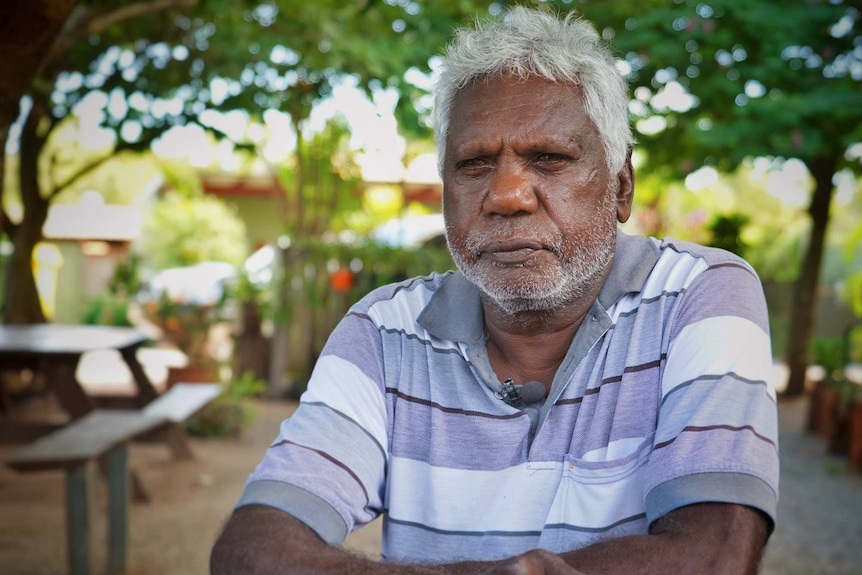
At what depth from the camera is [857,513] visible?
5977 millimetres

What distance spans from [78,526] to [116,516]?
35 centimetres

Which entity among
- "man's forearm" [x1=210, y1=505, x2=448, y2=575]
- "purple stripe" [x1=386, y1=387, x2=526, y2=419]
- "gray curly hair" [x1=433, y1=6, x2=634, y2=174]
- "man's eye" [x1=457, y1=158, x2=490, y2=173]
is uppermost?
"gray curly hair" [x1=433, y1=6, x2=634, y2=174]

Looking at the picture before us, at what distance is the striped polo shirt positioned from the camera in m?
1.63

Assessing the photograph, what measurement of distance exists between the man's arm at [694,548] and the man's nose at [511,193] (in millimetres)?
693

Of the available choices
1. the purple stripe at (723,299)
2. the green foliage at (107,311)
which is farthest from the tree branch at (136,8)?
the green foliage at (107,311)

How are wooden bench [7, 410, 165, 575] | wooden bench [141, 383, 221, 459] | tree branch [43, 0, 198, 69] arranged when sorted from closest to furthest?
wooden bench [7, 410, 165, 575], tree branch [43, 0, 198, 69], wooden bench [141, 383, 221, 459]

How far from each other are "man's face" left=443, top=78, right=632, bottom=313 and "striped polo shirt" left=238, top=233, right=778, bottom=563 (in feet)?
0.35

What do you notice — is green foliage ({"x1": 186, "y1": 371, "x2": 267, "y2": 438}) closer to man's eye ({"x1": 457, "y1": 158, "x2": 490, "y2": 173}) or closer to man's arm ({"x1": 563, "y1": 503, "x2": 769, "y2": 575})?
man's eye ({"x1": 457, "y1": 158, "x2": 490, "y2": 173})

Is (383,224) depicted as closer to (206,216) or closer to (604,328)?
(206,216)

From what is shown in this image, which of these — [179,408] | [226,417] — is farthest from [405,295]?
[226,417]

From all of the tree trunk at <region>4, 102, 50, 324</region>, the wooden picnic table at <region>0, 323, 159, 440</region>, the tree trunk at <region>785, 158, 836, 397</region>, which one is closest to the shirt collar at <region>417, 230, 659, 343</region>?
the wooden picnic table at <region>0, 323, 159, 440</region>

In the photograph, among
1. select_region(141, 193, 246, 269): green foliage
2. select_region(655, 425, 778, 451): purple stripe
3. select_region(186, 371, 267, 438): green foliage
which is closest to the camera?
select_region(655, 425, 778, 451): purple stripe

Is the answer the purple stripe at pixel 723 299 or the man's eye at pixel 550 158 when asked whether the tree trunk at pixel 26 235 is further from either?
the purple stripe at pixel 723 299

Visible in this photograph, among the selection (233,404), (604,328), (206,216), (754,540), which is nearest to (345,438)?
(604,328)
